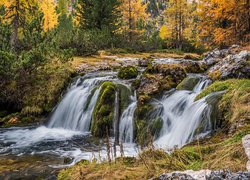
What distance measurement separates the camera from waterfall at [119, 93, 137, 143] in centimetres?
924

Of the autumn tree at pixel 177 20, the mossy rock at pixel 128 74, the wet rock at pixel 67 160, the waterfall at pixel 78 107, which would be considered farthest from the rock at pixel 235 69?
the autumn tree at pixel 177 20

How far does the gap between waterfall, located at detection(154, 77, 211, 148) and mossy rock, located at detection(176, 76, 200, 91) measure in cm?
24

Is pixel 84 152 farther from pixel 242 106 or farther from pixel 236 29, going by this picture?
pixel 236 29

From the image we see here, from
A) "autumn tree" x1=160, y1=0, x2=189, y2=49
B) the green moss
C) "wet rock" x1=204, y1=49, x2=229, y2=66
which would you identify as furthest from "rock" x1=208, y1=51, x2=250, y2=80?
"autumn tree" x1=160, y1=0, x2=189, y2=49

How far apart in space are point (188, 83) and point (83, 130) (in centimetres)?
433

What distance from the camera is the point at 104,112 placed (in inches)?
404

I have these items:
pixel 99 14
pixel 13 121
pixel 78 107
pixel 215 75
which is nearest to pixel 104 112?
pixel 78 107

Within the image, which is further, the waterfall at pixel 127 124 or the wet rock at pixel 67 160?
the waterfall at pixel 127 124

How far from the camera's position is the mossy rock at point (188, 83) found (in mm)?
10352

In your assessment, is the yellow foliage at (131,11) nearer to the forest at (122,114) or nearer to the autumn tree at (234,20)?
the autumn tree at (234,20)

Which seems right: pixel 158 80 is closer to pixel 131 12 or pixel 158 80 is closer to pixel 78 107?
pixel 78 107

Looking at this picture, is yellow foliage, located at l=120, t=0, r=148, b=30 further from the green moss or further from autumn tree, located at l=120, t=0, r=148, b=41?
the green moss

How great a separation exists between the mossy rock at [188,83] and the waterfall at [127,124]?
5.96 ft

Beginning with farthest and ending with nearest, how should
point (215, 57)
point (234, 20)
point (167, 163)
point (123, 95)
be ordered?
point (234, 20) < point (215, 57) < point (123, 95) < point (167, 163)
